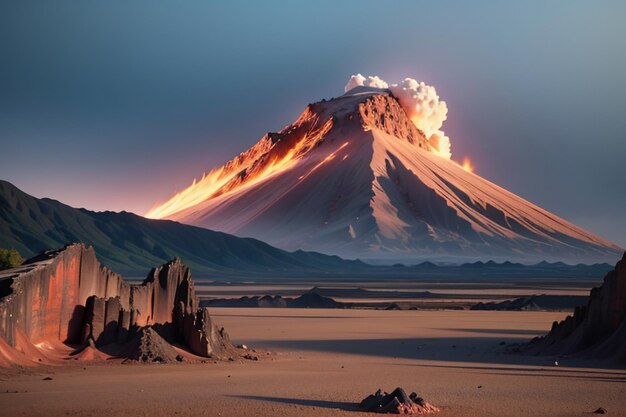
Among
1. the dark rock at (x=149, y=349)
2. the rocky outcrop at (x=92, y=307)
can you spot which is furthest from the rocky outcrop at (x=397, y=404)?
the dark rock at (x=149, y=349)

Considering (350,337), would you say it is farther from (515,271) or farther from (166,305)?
(515,271)

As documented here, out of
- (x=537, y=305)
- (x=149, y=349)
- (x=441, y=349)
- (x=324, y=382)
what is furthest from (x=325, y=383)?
(x=537, y=305)

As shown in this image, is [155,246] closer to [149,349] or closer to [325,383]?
[149,349]

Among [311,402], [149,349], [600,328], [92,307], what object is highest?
[92,307]

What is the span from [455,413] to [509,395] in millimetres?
2912

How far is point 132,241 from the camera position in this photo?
145625 millimetres

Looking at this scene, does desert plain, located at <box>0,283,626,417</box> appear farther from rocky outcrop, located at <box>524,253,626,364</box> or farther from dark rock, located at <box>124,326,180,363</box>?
rocky outcrop, located at <box>524,253,626,364</box>

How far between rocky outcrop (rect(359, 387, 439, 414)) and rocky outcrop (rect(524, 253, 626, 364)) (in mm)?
10189

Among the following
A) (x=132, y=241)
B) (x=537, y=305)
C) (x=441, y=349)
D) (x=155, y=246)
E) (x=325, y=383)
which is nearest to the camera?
(x=325, y=383)

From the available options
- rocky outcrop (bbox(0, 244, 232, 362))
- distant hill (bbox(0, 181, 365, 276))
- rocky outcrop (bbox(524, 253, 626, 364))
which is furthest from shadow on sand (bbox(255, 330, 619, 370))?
distant hill (bbox(0, 181, 365, 276))

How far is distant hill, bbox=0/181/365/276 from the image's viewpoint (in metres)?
120

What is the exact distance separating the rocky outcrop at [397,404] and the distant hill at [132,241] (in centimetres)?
9409

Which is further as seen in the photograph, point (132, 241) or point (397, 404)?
point (132, 241)

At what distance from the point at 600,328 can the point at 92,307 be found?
1295 centimetres
